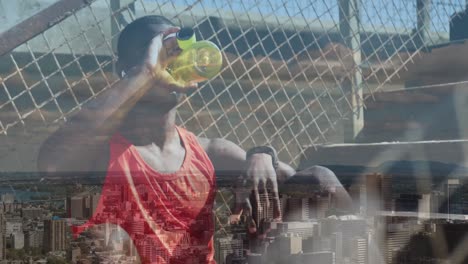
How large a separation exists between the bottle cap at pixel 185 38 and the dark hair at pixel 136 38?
0.05 m

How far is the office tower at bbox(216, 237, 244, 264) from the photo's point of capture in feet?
10.9

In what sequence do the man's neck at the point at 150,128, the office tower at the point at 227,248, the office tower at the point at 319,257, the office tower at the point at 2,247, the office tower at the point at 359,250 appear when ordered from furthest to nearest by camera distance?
the office tower at the point at 359,250 < the office tower at the point at 319,257 < the office tower at the point at 227,248 < the man's neck at the point at 150,128 < the office tower at the point at 2,247

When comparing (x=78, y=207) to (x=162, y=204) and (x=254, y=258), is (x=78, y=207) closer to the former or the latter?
(x=162, y=204)

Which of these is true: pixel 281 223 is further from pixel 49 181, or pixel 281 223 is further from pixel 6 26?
pixel 6 26

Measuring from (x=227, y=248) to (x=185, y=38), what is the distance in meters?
0.60

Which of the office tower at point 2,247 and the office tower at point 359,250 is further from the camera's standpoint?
the office tower at point 359,250

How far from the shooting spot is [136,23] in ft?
10.4

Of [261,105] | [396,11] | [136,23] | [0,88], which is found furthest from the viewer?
[396,11]

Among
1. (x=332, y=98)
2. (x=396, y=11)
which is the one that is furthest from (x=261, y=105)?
(x=396, y=11)

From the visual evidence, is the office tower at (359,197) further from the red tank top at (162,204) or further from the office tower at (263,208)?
the red tank top at (162,204)

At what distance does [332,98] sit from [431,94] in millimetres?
367

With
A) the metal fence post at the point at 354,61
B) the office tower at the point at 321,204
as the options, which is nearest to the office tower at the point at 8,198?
the office tower at the point at 321,204

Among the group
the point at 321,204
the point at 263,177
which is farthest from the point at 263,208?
the point at 321,204

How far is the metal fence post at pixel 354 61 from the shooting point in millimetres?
3561
